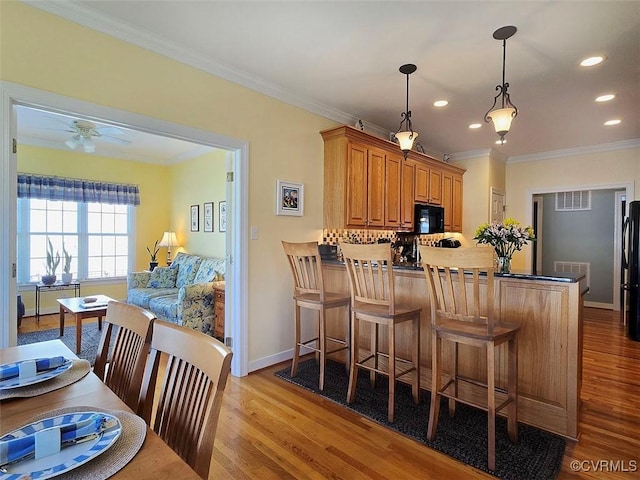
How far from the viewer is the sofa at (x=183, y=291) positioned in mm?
4059

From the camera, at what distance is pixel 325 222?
3.90 m

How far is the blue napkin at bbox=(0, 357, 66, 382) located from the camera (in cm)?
116

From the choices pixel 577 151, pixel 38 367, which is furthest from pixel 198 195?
pixel 577 151

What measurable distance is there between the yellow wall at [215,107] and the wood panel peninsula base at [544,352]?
1.83m

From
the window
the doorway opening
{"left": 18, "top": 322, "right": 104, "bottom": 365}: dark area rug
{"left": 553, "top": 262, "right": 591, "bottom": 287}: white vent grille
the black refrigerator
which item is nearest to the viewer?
the doorway opening

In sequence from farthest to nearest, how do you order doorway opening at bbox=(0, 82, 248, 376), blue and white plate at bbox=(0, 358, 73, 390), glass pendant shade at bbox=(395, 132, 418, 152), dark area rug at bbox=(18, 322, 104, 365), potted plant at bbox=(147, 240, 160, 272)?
1. potted plant at bbox=(147, 240, 160, 272)
2. dark area rug at bbox=(18, 322, 104, 365)
3. glass pendant shade at bbox=(395, 132, 418, 152)
4. doorway opening at bbox=(0, 82, 248, 376)
5. blue and white plate at bbox=(0, 358, 73, 390)

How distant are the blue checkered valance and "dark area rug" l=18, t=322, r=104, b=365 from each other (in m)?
2.15

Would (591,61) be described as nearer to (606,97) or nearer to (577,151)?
(606,97)

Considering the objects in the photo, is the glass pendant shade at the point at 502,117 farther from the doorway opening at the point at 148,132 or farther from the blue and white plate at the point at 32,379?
the blue and white plate at the point at 32,379

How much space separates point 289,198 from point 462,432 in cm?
245

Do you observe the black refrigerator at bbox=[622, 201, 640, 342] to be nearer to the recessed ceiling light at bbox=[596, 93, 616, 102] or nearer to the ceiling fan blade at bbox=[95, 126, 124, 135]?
the recessed ceiling light at bbox=[596, 93, 616, 102]

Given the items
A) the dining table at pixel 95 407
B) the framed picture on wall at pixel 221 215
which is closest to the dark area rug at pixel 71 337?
the framed picture on wall at pixel 221 215

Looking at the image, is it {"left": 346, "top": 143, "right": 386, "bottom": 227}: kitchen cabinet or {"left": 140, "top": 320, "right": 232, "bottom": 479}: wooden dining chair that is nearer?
{"left": 140, "top": 320, "right": 232, "bottom": 479}: wooden dining chair

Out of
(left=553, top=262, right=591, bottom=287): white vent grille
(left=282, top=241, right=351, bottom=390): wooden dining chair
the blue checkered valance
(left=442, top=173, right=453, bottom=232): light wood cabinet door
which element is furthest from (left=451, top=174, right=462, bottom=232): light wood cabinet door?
the blue checkered valance
